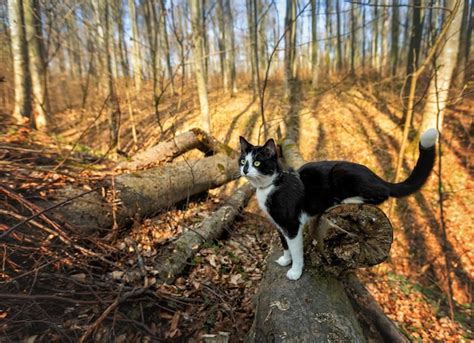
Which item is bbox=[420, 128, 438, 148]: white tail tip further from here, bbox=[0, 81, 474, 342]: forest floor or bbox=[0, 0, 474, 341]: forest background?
bbox=[0, 81, 474, 342]: forest floor

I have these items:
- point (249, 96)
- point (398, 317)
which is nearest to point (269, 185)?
point (398, 317)

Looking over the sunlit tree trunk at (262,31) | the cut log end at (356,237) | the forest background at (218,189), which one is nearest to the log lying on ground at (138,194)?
the forest background at (218,189)

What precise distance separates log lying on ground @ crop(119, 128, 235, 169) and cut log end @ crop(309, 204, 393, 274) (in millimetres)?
3861

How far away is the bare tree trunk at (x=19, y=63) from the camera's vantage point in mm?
7219

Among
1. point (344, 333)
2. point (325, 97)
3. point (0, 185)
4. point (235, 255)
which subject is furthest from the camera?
point (325, 97)

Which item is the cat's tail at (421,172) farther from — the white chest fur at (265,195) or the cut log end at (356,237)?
the white chest fur at (265,195)

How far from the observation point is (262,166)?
284 centimetres

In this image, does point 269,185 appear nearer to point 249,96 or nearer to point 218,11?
point 249,96

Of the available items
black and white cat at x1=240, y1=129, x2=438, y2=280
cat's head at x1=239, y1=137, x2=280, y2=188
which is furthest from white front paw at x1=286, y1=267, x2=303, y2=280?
cat's head at x1=239, y1=137, x2=280, y2=188

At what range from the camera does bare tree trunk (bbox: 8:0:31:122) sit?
284 inches

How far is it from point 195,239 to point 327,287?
1938mm

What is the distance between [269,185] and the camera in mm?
2879

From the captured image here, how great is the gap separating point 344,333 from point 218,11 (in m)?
25.3

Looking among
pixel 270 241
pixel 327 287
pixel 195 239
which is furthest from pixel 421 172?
pixel 195 239
